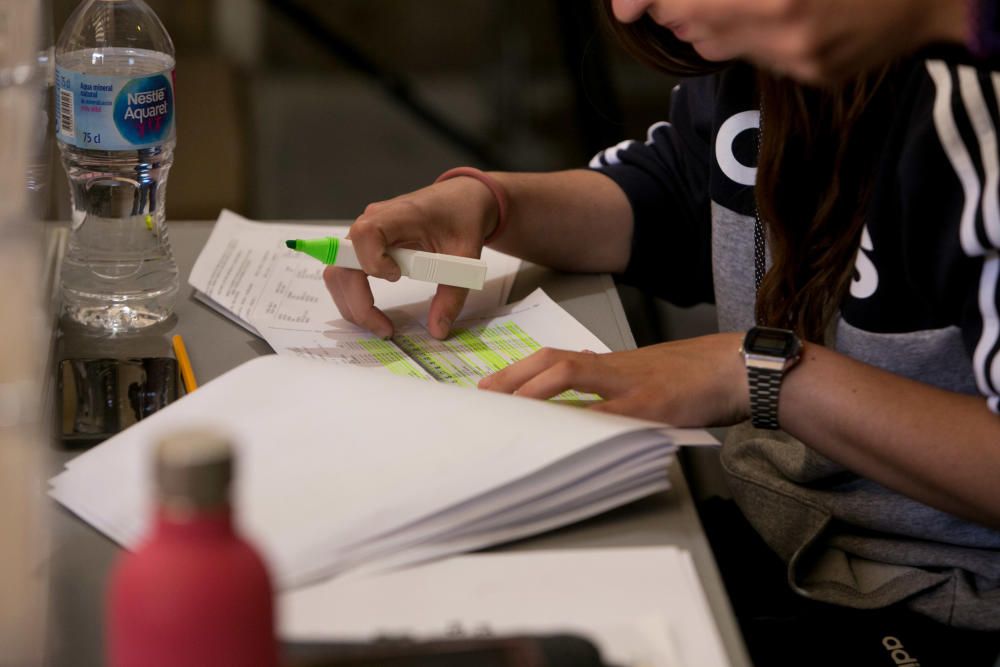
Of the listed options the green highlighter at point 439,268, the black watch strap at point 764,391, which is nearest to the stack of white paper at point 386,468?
the black watch strap at point 764,391

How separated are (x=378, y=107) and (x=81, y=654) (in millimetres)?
3387

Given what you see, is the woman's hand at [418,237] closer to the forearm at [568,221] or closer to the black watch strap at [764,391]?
the forearm at [568,221]

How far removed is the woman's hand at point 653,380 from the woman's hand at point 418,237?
0.16 metres

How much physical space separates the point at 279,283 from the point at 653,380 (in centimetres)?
40

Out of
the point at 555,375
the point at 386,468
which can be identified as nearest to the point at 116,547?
the point at 386,468

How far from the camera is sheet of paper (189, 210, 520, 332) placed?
3.33 feet

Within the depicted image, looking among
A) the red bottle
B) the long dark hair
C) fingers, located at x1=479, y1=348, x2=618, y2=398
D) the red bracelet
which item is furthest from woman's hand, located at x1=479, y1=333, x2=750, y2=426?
the red bottle

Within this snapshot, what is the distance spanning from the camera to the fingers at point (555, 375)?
0.82 m

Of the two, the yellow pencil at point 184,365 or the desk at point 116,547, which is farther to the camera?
the yellow pencil at point 184,365

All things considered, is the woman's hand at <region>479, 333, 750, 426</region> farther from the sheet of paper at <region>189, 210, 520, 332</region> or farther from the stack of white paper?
the sheet of paper at <region>189, 210, 520, 332</region>

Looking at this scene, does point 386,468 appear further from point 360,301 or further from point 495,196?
point 495,196

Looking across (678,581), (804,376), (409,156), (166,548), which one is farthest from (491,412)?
(409,156)

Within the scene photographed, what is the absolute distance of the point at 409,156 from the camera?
3520 millimetres

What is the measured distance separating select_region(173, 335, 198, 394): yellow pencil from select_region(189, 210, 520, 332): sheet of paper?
7cm
